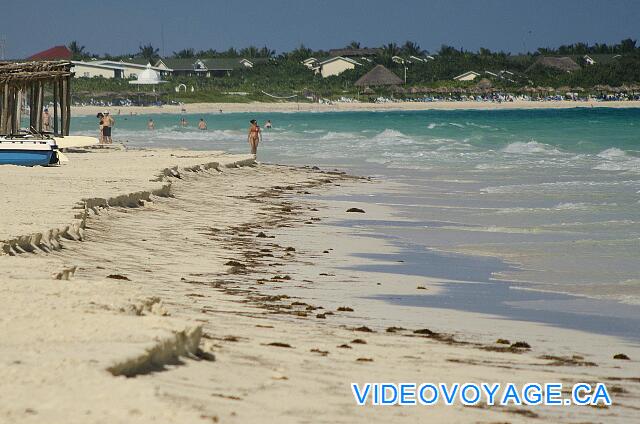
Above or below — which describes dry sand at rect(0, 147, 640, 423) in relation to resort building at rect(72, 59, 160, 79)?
below

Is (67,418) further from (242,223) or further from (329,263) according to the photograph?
(242,223)

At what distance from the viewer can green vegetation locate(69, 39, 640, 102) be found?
5630 inches

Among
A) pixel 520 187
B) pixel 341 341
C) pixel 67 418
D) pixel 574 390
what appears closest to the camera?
pixel 67 418

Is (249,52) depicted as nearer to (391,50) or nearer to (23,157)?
(391,50)

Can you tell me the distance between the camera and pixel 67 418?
17.0 ft

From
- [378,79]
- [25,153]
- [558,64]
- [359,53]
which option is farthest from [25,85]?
[359,53]

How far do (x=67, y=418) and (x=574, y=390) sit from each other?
342cm

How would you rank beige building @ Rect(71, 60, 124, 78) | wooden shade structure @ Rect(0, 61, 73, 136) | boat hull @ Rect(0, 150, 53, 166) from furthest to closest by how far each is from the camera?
beige building @ Rect(71, 60, 124, 78)
wooden shade structure @ Rect(0, 61, 73, 136)
boat hull @ Rect(0, 150, 53, 166)

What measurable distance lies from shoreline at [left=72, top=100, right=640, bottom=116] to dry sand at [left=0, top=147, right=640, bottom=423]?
10612 cm

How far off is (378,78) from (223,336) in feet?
463

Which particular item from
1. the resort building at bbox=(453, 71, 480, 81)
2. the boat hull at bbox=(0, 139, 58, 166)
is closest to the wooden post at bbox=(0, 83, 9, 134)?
the boat hull at bbox=(0, 139, 58, 166)

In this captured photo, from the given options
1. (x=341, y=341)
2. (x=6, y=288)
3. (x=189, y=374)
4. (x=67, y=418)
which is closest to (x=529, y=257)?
(x=341, y=341)

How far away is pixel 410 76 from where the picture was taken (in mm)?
156625

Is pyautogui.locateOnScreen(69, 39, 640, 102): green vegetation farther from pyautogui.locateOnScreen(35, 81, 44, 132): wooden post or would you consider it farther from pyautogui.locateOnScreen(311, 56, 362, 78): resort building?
pyautogui.locateOnScreen(35, 81, 44, 132): wooden post
